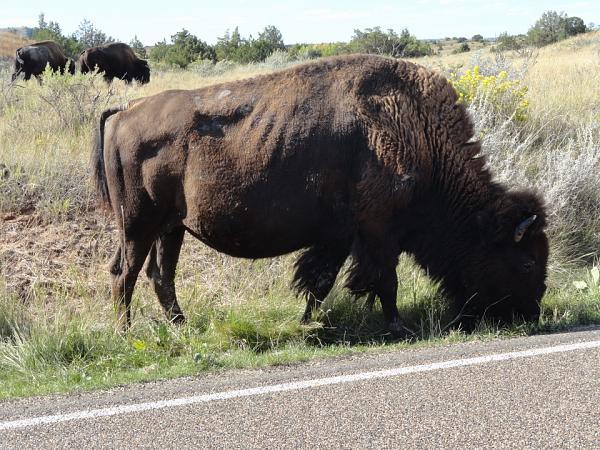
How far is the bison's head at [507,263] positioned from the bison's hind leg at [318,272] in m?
1.05

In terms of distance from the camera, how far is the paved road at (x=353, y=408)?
13.6 ft

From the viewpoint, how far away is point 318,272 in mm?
6887

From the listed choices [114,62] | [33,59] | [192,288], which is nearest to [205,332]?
[192,288]

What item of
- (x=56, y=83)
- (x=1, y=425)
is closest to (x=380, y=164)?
(x=1, y=425)

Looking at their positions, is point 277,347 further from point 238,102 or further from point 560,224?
point 560,224

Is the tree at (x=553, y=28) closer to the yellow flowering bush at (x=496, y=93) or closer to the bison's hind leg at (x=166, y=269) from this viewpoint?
the yellow flowering bush at (x=496, y=93)

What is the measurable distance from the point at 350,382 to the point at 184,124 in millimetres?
2752

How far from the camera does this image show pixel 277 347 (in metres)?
6.41

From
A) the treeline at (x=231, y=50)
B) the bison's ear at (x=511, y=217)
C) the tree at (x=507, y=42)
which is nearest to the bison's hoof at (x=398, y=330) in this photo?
the bison's ear at (x=511, y=217)

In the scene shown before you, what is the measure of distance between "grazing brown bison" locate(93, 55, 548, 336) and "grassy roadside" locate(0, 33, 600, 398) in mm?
359

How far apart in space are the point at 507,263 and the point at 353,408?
105 inches

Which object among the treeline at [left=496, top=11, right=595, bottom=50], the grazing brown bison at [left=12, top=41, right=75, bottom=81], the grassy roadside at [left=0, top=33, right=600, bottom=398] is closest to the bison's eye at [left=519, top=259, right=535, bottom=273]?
the grassy roadside at [left=0, top=33, right=600, bottom=398]

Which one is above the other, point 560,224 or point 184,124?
point 184,124

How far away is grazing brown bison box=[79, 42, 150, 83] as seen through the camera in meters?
29.4
